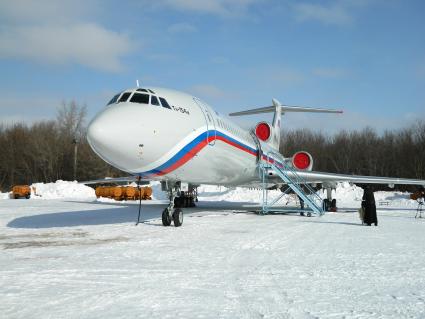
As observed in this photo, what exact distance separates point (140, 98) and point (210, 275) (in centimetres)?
539

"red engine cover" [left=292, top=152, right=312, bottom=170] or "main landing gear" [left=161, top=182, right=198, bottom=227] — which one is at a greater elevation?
"red engine cover" [left=292, top=152, right=312, bottom=170]

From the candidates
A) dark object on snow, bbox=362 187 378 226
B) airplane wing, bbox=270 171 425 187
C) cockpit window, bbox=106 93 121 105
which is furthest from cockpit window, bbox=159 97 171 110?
airplane wing, bbox=270 171 425 187

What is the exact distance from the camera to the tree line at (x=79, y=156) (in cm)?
5300

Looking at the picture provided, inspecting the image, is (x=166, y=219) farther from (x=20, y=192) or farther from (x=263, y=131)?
(x=20, y=192)

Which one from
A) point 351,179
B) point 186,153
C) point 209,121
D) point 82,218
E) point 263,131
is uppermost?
point 263,131

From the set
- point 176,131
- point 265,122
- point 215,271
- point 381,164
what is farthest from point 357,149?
point 215,271

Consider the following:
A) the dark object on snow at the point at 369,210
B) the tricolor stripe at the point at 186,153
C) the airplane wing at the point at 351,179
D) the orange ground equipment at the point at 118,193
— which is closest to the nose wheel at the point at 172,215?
the tricolor stripe at the point at 186,153

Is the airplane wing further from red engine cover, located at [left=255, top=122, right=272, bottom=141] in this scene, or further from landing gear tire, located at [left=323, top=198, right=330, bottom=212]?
red engine cover, located at [left=255, top=122, right=272, bottom=141]

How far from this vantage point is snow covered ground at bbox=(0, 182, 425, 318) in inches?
150

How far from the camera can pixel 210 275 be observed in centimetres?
522

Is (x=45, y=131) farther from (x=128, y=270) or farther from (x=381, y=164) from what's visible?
(x=128, y=270)

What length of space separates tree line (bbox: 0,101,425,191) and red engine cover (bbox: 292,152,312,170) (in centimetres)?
3391

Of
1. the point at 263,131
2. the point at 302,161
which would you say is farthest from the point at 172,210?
the point at 263,131

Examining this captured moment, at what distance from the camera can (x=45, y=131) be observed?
59.1 metres
